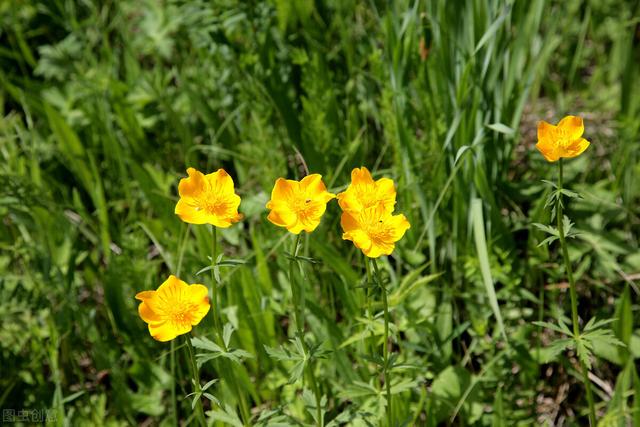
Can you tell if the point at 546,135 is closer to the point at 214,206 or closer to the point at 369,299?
the point at 369,299

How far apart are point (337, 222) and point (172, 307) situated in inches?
40.8

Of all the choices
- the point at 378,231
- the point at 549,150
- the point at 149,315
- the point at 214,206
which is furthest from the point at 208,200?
the point at 549,150

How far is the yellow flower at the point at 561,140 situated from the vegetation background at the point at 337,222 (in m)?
0.58

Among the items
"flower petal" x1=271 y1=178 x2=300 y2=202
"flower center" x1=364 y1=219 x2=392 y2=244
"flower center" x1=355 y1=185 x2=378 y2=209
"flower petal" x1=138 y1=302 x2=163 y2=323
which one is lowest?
"flower petal" x1=138 y1=302 x2=163 y2=323

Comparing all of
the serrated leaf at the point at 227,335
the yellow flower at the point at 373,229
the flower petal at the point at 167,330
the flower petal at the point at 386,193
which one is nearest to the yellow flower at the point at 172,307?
the flower petal at the point at 167,330

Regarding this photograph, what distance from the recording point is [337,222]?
246cm

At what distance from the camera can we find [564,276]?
2439 millimetres

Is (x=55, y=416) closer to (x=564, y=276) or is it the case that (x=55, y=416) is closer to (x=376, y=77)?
(x=376, y=77)

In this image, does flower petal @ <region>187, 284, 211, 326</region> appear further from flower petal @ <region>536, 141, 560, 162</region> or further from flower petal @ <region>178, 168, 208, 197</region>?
flower petal @ <region>536, 141, 560, 162</region>

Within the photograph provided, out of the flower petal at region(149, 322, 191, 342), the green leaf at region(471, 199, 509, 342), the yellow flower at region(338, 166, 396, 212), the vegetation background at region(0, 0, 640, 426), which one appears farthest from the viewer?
the vegetation background at region(0, 0, 640, 426)

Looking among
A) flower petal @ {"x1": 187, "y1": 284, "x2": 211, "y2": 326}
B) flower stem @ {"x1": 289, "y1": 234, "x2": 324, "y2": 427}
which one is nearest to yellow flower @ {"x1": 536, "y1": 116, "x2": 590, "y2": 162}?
flower stem @ {"x1": 289, "y1": 234, "x2": 324, "y2": 427}

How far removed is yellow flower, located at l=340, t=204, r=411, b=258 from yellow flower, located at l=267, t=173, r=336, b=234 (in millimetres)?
65

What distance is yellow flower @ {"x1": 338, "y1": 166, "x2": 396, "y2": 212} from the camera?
5.18ft

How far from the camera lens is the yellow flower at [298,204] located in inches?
59.9
